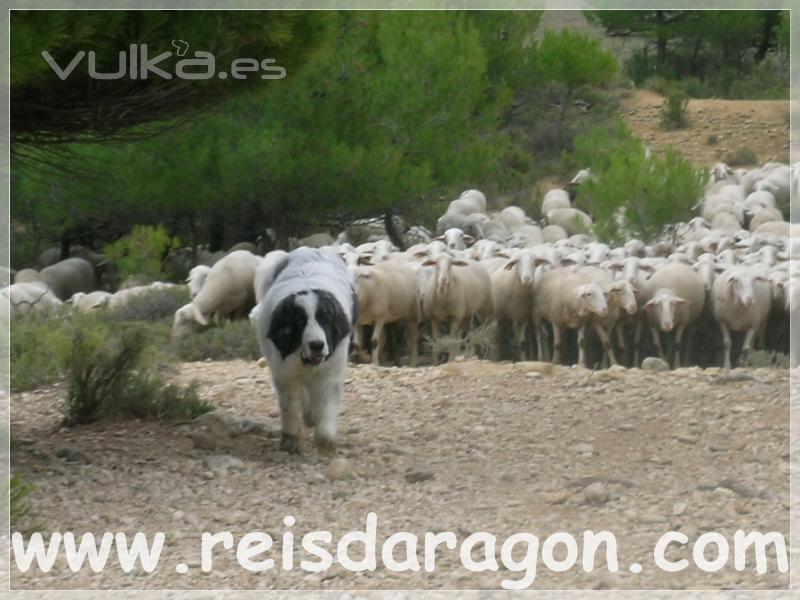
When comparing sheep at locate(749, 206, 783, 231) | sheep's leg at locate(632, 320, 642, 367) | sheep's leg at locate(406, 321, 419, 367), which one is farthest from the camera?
sheep at locate(749, 206, 783, 231)

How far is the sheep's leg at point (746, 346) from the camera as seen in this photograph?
496 inches

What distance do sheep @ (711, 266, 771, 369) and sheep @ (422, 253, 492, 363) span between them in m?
2.17

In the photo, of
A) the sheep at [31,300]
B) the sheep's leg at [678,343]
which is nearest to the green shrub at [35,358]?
the sheep at [31,300]

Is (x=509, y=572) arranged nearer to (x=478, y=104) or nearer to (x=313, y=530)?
(x=313, y=530)

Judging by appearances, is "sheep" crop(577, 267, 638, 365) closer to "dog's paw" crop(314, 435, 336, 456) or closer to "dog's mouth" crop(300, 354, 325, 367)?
"dog's paw" crop(314, 435, 336, 456)

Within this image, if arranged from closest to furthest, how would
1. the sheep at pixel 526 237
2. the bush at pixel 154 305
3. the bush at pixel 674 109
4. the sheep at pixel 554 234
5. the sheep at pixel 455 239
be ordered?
the bush at pixel 154 305, the sheep at pixel 455 239, the sheep at pixel 526 237, the sheep at pixel 554 234, the bush at pixel 674 109

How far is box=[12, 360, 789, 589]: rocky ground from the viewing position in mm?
6285

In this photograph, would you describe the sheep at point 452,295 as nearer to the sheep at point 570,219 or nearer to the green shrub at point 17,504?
the sheep at point 570,219

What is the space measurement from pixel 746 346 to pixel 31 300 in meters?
7.01

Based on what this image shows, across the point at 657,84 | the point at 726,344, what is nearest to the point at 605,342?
the point at 726,344

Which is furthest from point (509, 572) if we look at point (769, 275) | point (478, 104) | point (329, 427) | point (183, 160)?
point (478, 104)

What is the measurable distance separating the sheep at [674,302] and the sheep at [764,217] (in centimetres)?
629

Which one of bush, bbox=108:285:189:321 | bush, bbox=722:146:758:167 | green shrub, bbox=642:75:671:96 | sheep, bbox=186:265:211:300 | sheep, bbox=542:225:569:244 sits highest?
green shrub, bbox=642:75:671:96

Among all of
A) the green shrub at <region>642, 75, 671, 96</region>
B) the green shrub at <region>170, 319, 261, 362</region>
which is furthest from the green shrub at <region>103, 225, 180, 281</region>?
the green shrub at <region>642, 75, 671, 96</region>
